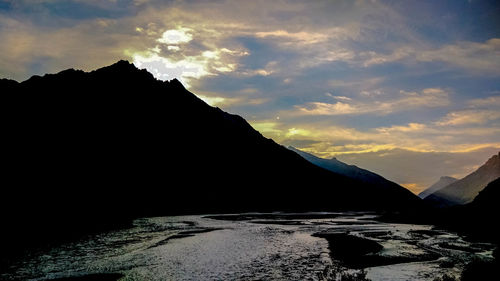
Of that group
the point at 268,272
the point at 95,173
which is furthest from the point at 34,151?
the point at 268,272

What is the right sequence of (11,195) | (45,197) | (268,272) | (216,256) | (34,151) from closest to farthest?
(268,272) < (216,256) < (11,195) < (45,197) < (34,151)

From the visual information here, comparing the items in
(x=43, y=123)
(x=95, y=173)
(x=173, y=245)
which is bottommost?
(x=173, y=245)

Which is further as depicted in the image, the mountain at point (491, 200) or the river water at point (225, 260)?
the mountain at point (491, 200)

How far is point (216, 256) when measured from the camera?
39.4m

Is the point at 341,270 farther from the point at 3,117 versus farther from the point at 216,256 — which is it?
the point at 3,117

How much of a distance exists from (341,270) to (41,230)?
52.6 metres

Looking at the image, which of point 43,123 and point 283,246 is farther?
point 43,123

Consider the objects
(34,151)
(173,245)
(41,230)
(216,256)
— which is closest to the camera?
(216,256)

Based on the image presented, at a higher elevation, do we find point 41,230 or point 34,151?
point 34,151

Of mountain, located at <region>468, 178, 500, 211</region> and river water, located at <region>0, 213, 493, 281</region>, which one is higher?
mountain, located at <region>468, 178, 500, 211</region>

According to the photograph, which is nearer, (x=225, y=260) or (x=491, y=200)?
(x=225, y=260)

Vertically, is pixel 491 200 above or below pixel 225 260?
above

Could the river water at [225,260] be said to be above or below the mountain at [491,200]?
below

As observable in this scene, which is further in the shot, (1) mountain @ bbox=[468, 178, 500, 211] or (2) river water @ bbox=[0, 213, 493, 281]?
(1) mountain @ bbox=[468, 178, 500, 211]
